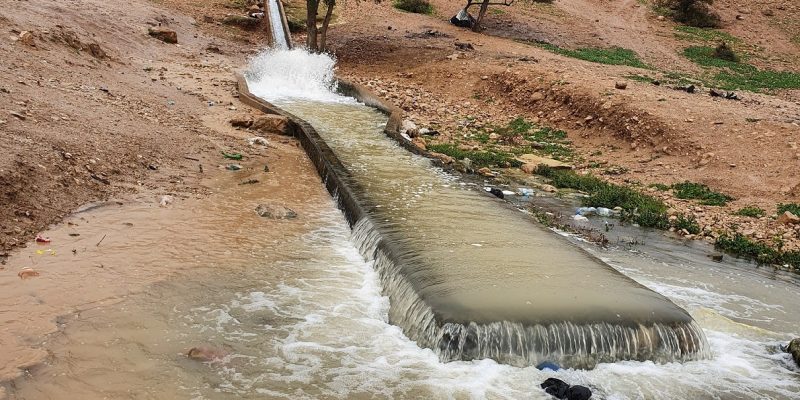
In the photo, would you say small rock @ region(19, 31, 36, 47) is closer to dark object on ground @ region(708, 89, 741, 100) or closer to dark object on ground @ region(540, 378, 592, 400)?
dark object on ground @ region(540, 378, 592, 400)

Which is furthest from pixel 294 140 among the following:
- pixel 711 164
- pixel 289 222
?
pixel 711 164

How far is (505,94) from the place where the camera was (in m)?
16.5

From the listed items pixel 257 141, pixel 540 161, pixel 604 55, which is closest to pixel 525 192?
pixel 540 161

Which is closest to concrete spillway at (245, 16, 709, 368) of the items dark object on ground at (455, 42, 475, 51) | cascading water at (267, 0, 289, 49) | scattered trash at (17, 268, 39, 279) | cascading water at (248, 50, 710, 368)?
cascading water at (248, 50, 710, 368)

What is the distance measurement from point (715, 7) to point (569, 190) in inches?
1055

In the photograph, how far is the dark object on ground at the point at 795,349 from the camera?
559 cm

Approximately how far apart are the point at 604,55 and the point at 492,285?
745 inches

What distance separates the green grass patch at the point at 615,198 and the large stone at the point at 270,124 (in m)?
4.96

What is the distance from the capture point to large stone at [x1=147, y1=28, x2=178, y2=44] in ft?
66.8

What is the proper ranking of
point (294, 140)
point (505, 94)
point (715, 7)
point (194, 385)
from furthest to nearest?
point (715, 7)
point (505, 94)
point (294, 140)
point (194, 385)

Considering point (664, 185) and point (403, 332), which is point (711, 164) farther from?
point (403, 332)

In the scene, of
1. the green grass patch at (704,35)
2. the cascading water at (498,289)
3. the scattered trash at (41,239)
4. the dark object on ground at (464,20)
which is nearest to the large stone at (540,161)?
the cascading water at (498,289)

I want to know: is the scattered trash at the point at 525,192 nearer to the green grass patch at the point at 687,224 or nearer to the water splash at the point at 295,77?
the green grass patch at the point at 687,224

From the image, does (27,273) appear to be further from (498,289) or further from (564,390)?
(564,390)
